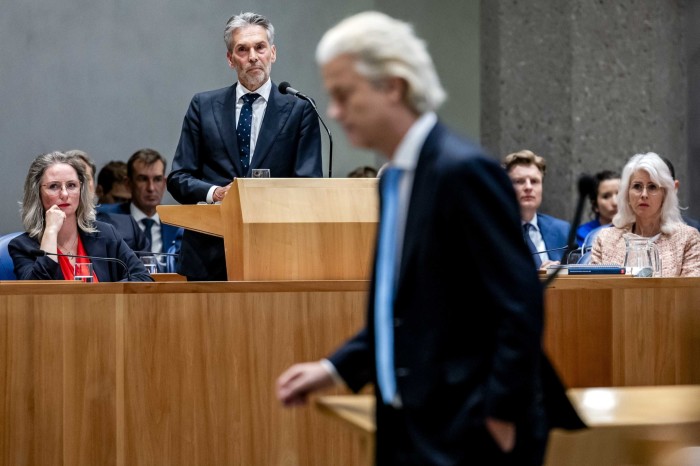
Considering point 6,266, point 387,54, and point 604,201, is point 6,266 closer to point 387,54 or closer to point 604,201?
point 604,201

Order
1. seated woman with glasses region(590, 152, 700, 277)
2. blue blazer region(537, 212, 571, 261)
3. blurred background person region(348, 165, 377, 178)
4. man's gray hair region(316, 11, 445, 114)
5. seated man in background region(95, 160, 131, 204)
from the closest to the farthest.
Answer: man's gray hair region(316, 11, 445, 114) < seated woman with glasses region(590, 152, 700, 277) < blue blazer region(537, 212, 571, 261) < seated man in background region(95, 160, 131, 204) < blurred background person region(348, 165, 377, 178)

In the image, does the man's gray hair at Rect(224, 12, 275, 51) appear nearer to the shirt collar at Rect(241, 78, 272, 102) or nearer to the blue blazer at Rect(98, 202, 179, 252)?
the shirt collar at Rect(241, 78, 272, 102)

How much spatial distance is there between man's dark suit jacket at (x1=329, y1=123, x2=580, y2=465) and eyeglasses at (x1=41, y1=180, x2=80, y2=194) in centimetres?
351

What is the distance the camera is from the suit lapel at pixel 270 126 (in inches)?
176

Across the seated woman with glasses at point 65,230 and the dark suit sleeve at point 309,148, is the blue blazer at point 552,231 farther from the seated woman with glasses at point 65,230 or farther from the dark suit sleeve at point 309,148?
the seated woman with glasses at point 65,230

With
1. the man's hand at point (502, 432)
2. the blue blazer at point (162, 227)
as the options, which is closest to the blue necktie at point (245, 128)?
the blue blazer at point (162, 227)

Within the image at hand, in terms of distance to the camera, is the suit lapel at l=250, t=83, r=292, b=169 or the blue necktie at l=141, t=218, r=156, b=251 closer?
the suit lapel at l=250, t=83, r=292, b=169

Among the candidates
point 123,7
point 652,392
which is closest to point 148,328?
point 652,392

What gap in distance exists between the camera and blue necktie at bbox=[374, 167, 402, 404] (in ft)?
5.57

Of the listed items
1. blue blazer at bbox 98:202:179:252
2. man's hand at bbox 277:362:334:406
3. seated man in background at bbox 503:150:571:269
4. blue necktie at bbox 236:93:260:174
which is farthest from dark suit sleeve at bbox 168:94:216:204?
man's hand at bbox 277:362:334:406

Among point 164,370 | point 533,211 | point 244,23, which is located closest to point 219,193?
point 244,23

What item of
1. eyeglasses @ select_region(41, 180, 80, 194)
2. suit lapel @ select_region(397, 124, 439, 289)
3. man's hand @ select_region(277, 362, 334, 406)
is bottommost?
man's hand @ select_region(277, 362, 334, 406)

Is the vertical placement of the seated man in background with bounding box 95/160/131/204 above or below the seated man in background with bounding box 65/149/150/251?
above

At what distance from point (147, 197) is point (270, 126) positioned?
2360 mm
